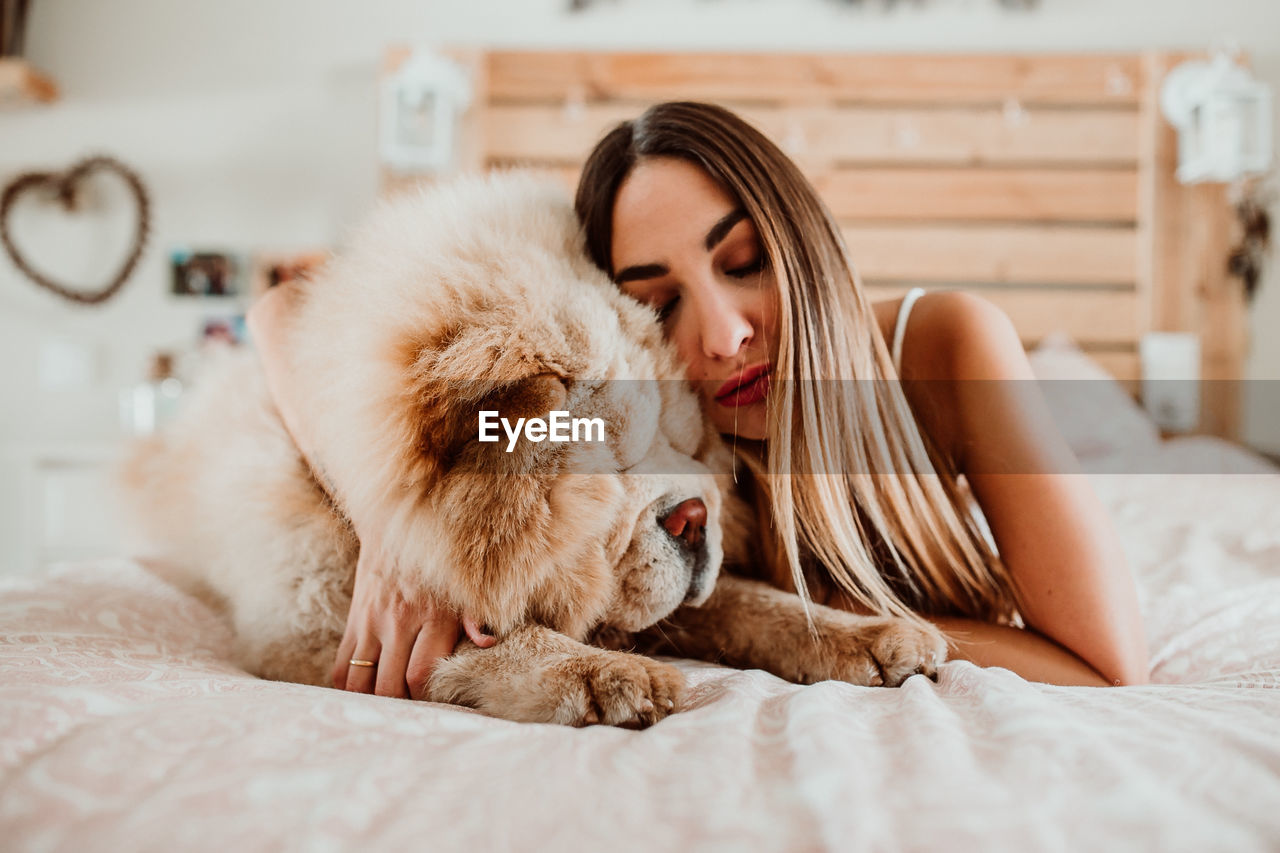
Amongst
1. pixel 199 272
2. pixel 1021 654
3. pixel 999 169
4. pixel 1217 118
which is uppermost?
pixel 1217 118

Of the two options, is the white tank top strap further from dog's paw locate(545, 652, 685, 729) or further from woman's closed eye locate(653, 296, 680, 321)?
dog's paw locate(545, 652, 685, 729)

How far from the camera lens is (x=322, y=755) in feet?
1.82

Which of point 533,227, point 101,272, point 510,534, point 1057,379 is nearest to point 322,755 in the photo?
point 510,534

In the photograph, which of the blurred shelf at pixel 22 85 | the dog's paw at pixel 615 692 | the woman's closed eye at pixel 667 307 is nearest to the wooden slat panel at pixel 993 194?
→ the woman's closed eye at pixel 667 307

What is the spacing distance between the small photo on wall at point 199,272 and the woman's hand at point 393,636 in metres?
2.98

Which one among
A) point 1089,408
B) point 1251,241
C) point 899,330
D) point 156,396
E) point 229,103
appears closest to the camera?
point 899,330

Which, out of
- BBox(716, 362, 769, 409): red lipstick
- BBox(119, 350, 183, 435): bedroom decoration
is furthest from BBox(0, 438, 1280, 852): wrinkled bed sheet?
BBox(119, 350, 183, 435): bedroom decoration

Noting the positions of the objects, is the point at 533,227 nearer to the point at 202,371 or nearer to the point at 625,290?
the point at 625,290

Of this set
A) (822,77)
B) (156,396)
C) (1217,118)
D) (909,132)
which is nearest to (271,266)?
(156,396)

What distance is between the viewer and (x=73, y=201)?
3.31 meters

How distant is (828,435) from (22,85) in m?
3.76

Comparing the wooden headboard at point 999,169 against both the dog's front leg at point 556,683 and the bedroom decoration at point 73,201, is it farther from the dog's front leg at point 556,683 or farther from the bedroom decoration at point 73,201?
the dog's front leg at point 556,683

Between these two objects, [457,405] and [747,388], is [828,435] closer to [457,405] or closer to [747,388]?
[747,388]

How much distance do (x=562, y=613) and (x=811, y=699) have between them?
0.29 meters
